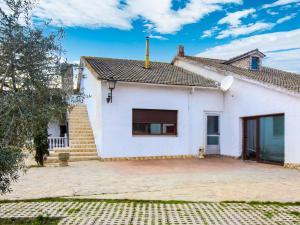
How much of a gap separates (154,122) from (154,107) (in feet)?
2.50

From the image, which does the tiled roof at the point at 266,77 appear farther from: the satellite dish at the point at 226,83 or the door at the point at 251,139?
the door at the point at 251,139

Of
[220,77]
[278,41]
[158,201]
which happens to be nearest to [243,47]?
[278,41]

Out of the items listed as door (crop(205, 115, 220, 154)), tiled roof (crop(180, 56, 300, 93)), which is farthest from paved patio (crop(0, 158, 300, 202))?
door (crop(205, 115, 220, 154))

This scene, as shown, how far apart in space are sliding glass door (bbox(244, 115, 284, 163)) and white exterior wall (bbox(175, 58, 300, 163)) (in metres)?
0.34

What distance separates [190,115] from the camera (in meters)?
16.4

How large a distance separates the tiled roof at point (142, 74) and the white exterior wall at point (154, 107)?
1.24 ft

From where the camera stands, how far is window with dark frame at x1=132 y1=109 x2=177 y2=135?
15445 mm

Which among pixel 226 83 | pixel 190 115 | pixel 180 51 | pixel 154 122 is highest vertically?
pixel 180 51

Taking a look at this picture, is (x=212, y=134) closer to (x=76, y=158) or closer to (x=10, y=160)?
(x=76, y=158)

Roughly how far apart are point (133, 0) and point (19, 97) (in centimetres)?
1082

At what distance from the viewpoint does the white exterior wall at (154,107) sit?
A: 14773mm

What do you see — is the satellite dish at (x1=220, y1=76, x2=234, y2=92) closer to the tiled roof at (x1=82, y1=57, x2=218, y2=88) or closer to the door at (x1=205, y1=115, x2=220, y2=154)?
the tiled roof at (x1=82, y1=57, x2=218, y2=88)

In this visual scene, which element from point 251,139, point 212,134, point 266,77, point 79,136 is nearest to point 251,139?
point 251,139

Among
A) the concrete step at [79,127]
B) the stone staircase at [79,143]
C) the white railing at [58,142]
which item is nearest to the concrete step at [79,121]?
the stone staircase at [79,143]
